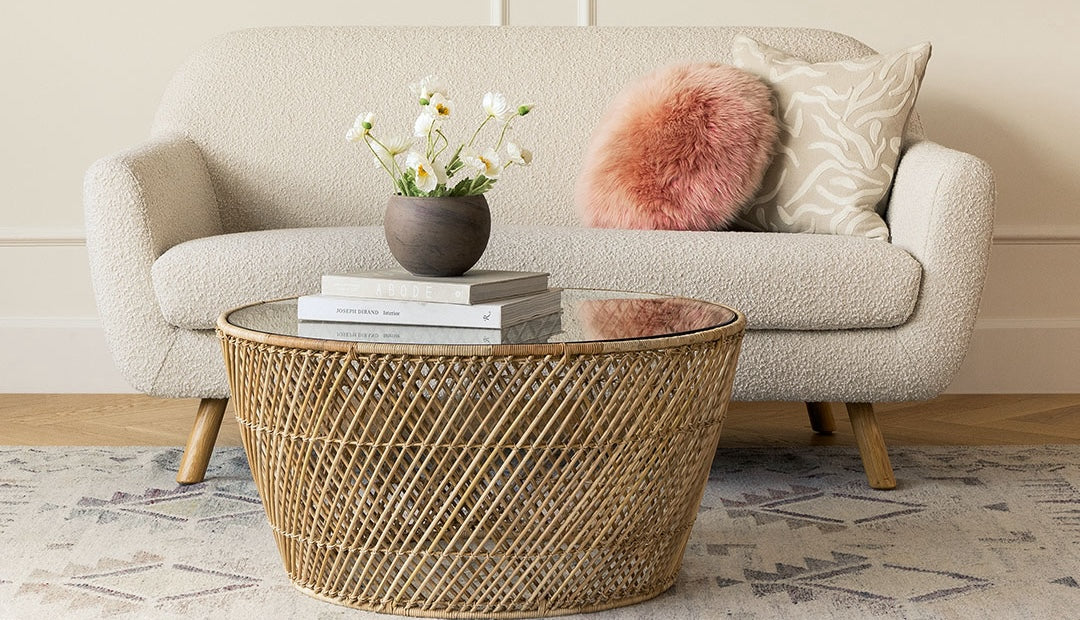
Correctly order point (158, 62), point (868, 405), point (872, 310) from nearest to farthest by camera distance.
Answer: point (872, 310) → point (868, 405) → point (158, 62)

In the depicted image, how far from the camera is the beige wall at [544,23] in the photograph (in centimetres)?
287

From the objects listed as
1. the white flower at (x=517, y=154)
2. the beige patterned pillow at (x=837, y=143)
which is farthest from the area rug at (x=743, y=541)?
the white flower at (x=517, y=154)

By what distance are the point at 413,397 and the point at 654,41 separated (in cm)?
146

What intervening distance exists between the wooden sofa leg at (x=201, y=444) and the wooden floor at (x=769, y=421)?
1.09ft

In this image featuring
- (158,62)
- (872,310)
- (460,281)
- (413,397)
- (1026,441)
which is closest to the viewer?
(413,397)

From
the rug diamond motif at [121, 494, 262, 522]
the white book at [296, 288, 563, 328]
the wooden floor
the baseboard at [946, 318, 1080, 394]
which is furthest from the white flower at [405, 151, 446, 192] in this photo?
the baseboard at [946, 318, 1080, 394]

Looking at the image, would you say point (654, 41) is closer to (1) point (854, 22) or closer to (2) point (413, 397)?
(1) point (854, 22)

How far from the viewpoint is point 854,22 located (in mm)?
2895

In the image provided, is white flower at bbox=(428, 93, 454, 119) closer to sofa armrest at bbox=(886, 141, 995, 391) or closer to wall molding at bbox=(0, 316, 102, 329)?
sofa armrest at bbox=(886, 141, 995, 391)

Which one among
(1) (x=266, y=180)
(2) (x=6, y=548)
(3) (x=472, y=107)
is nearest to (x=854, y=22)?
(3) (x=472, y=107)

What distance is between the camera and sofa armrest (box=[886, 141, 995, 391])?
192cm

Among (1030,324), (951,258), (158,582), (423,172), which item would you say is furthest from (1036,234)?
(158,582)

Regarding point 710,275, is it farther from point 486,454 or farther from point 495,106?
point 486,454

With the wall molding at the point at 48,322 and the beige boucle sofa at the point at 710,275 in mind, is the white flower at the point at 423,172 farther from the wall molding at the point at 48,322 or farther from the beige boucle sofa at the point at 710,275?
the wall molding at the point at 48,322
